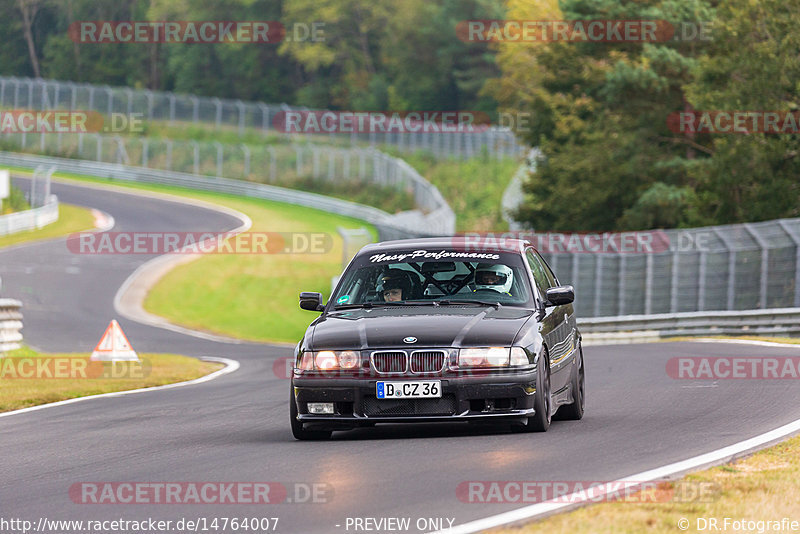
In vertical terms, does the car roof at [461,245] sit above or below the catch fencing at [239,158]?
above

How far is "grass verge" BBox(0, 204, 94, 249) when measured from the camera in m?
55.7

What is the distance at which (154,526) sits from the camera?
7.23 m

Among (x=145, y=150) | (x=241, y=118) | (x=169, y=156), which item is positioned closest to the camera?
(x=169, y=156)

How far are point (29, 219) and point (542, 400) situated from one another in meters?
51.1

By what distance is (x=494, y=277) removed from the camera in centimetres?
1124

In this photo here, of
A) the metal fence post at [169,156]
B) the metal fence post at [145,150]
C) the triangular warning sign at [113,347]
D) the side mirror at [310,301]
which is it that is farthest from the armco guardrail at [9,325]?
the metal fence post at [145,150]

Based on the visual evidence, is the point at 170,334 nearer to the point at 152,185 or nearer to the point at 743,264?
the point at 743,264

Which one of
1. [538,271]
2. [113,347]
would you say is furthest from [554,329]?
[113,347]

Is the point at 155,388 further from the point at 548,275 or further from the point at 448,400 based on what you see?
the point at 448,400

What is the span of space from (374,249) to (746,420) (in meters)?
3.32

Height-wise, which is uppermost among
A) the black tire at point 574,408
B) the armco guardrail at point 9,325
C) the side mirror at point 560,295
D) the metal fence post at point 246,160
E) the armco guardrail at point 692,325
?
the side mirror at point 560,295

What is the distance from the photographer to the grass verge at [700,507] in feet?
21.5

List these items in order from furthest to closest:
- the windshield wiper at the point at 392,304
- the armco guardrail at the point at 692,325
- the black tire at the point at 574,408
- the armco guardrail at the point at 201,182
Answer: the armco guardrail at the point at 201,182
the armco guardrail at the point at 692,325
the black tire at the point at 574,408
the windshield wiper at the point at 392,304

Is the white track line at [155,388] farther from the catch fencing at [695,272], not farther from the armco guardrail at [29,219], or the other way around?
the armco guardrail at [29,219]
